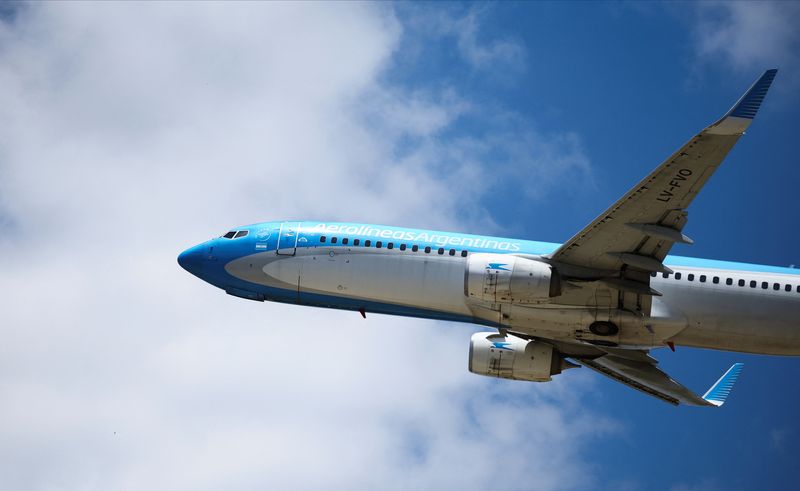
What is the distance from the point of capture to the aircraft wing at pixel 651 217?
3088 cm

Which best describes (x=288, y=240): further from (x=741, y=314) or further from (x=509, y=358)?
(x=741, y=314)

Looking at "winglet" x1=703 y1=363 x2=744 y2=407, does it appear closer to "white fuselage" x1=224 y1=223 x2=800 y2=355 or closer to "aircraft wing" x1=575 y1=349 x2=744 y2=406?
"aircraft wing" x1=575 y1=349 x2=744 y2=406

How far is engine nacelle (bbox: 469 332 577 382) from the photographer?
40.4m

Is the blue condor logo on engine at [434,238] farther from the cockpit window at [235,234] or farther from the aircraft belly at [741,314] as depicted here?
the aircraft belly at [741,314]

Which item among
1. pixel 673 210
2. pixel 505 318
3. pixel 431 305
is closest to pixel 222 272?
pixel 431 305

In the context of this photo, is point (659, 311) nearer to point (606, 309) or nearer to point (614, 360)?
point (606, 309)

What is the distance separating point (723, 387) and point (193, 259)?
824 inches

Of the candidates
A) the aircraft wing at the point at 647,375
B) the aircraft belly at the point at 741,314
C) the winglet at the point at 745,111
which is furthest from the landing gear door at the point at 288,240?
the winglet at the point at 745,111

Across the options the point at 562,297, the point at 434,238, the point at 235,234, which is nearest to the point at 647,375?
the point at 562,297

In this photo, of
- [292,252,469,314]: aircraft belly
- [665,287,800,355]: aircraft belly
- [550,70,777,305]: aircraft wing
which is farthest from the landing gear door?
[665,287,800,355]: aircraft belly

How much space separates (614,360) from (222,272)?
15131mm

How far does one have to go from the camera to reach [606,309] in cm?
3684

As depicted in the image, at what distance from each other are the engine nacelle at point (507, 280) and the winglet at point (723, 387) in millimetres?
10582

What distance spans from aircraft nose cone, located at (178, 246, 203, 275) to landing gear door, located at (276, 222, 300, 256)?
331cm
